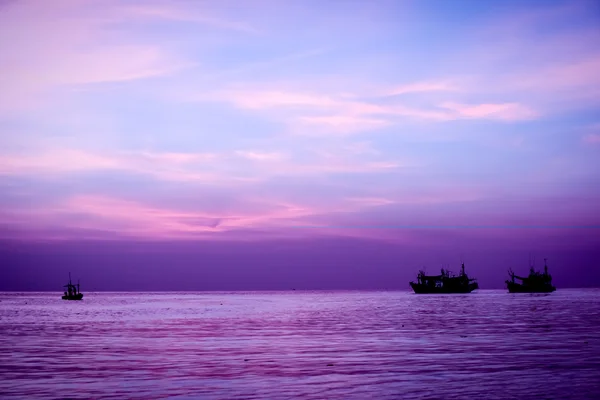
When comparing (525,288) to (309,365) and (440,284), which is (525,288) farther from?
(309,365)

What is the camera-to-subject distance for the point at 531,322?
169 feet

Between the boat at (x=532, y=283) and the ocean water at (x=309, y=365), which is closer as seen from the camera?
the ocean water at (x=309, y=365)

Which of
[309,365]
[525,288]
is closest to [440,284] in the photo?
[525,288]

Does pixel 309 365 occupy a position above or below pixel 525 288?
above

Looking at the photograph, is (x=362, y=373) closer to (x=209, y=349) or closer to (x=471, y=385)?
(x=471, y=385)

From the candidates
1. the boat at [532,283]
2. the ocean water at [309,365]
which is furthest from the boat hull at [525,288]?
the ocean water at [309,365]

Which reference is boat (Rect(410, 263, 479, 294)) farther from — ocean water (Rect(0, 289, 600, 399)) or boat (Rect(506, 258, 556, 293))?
ocean water (Rect(0, 289, 600, 399))

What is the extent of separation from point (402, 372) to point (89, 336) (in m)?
26.0

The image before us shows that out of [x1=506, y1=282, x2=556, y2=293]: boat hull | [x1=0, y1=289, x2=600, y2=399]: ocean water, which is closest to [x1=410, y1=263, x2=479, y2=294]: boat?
[x1=506, y1=282, x2=556, y2=293]: boat hull

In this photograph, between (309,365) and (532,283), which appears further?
(532,283)

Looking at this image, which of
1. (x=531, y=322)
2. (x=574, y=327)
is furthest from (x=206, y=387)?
(x=531, y=322)

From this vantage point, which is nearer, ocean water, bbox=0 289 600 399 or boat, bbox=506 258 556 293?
ocean water, bbox=0 289 600 399

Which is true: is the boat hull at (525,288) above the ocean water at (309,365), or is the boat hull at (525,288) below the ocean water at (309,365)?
below

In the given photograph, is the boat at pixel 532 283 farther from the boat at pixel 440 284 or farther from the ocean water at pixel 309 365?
the ocean water at pixel 309 365
